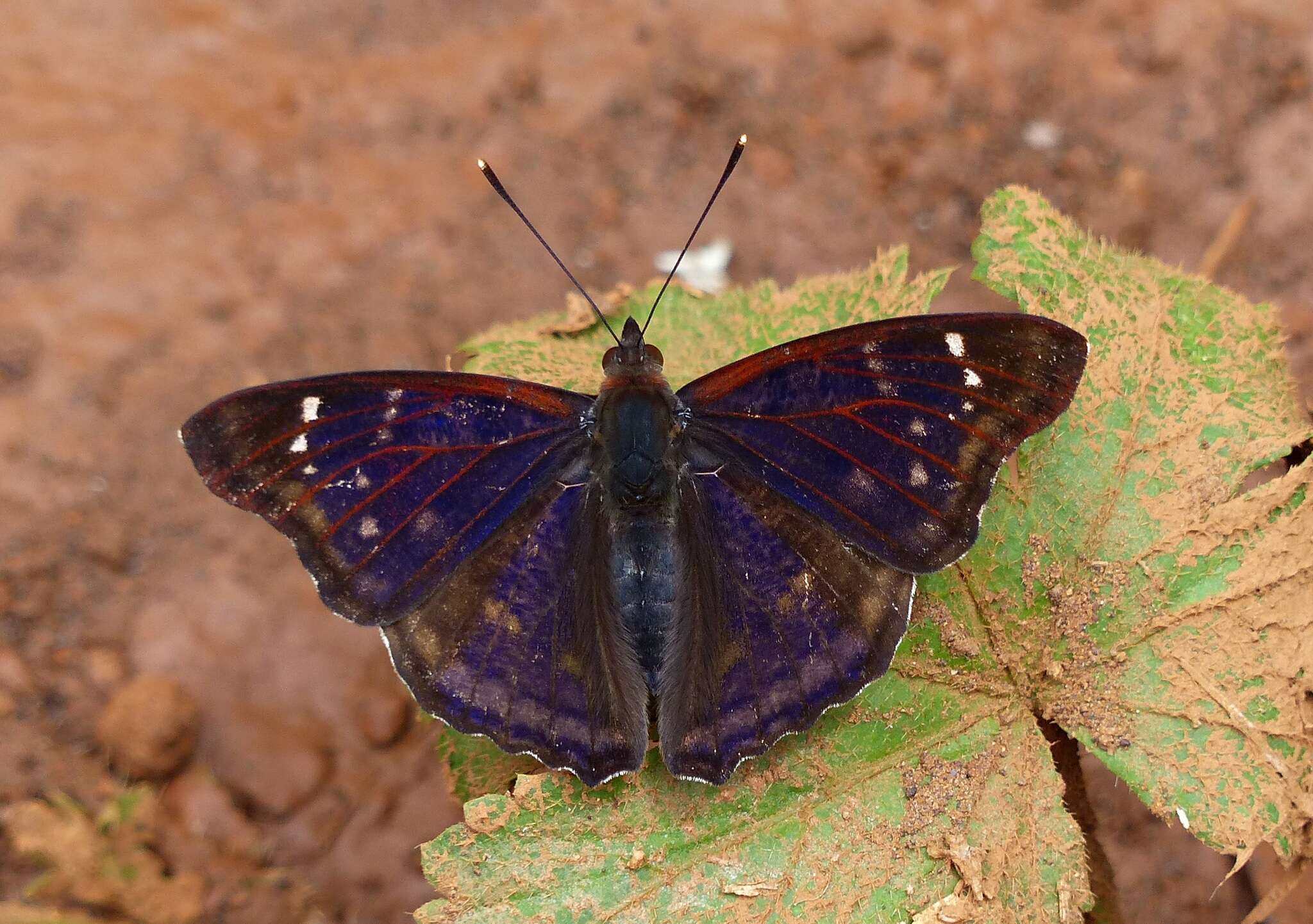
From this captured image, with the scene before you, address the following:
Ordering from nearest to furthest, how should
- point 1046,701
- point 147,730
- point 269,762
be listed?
point 1046,701
point 147,730
point 269,762

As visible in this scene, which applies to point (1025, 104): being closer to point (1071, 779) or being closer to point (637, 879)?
point (1071, 779)

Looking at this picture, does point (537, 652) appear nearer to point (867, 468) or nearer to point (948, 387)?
point (867, 468)

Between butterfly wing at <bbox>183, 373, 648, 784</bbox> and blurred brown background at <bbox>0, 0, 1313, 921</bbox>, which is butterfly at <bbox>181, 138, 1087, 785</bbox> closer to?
butterfly wing at <bbox>183, 373, 648, 784</bbox>

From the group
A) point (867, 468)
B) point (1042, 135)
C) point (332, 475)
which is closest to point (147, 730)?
point (332, 475)

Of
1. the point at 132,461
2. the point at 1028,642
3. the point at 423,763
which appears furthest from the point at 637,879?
the point at 132,461

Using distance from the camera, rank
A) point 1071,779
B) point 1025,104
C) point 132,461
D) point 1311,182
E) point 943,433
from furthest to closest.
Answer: point 1025,104
point 1311,182
point 132,461
point 1071,779
point 943,433

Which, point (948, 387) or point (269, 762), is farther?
point (269, 762)
